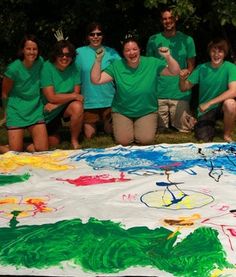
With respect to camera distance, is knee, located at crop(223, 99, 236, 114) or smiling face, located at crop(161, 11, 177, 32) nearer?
knee, located at crop(223, 99, 236, 114)

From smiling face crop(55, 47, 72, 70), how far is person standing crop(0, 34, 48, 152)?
7.5 inches

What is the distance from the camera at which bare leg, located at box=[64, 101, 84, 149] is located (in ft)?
19.1

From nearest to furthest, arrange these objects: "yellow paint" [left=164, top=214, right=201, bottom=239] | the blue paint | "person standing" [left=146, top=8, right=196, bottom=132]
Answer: "yellow paint" [left=164, top=214, right=201, bottom=239], the blue paint, "person standing" [left=146, top=8, right=196, bottom=132]

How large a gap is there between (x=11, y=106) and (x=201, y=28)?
11.2 feet

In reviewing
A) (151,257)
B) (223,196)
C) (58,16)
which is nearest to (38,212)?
(151,257)

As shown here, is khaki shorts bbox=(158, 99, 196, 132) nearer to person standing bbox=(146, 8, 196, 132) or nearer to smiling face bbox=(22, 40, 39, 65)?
person standing bbox=(146, 8, 196, 132)

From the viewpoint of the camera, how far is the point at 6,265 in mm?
2801

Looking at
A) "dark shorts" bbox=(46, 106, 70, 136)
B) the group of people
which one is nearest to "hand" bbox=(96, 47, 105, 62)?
the group of people

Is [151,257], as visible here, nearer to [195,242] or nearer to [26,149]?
[195,242]

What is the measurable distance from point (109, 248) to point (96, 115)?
3.56m

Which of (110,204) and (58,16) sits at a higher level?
(58,16)

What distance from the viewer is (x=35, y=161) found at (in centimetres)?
474

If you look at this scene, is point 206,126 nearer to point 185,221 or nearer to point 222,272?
point 185,221

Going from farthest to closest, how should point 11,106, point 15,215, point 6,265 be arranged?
1. point 11,106
2. point 15,215
3. point 6,265
